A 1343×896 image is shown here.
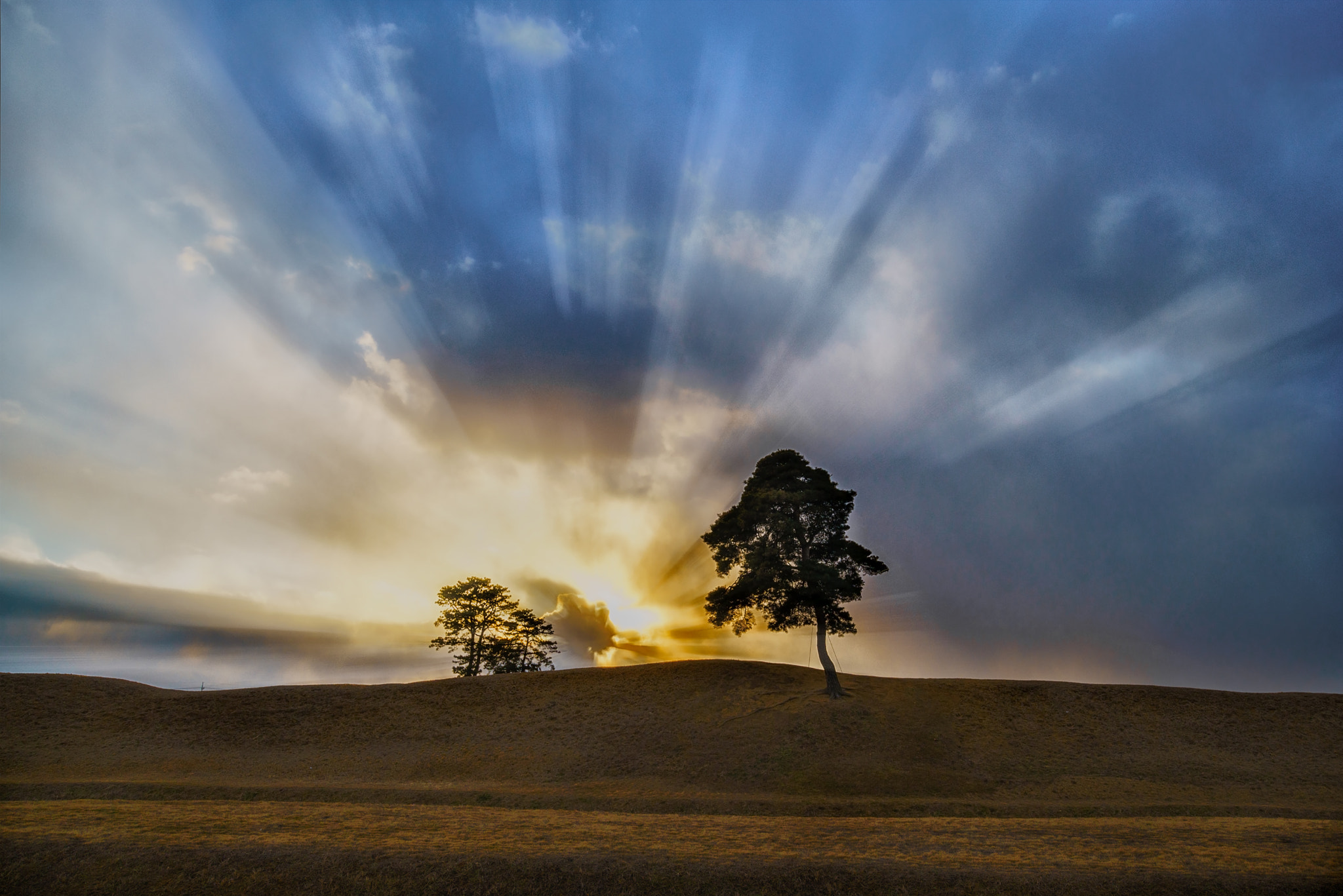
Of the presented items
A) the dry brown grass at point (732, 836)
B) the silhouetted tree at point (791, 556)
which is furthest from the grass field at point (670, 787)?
the silhouetted tree at point (791, 556)

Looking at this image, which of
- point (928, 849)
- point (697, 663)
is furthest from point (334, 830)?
point (697, 663)

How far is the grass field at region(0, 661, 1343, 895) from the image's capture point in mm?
15016

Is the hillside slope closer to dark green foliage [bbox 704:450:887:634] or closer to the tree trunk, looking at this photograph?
the tree trunk

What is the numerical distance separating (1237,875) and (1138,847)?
9.01 feet

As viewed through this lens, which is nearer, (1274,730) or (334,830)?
(334,830)

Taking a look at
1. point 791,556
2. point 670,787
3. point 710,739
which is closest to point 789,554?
point 791,556

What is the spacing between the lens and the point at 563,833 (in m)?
18.3

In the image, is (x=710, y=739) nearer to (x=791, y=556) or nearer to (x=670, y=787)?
(x=670, y=787)

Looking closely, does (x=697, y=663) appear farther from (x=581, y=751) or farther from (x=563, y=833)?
(x=563, y=833)

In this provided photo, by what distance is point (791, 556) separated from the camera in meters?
42.2

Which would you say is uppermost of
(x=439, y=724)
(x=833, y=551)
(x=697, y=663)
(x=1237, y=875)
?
(x=833, y=551)

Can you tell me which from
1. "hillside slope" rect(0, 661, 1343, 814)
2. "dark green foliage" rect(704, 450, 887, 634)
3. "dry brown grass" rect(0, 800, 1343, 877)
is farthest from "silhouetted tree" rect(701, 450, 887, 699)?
"dry brown grass" rect(0, 800, 1343, 877)

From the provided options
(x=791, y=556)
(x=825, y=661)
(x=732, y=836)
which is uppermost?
(x=791, y=556)

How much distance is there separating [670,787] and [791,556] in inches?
713
